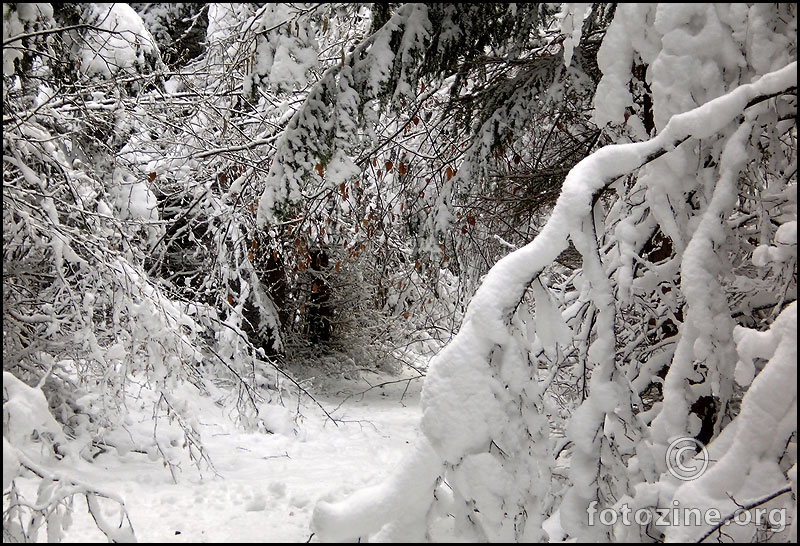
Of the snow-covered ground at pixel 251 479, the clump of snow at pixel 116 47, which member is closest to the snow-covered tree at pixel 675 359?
the snow-covered ground at pixel 251 479

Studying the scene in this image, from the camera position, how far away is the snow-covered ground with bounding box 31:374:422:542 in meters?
3.91

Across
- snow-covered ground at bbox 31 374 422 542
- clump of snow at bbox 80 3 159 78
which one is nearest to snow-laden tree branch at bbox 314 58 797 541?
snow-covered ground at bbox 31 374 422 542

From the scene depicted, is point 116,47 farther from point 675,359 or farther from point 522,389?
point 675,359

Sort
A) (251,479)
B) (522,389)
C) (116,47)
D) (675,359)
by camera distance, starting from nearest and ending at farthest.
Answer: (522,389), (675,359), (251,479), (116,47)

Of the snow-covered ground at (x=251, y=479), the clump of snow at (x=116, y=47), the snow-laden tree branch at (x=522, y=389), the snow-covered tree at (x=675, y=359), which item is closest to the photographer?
the snow-covered tree at (x=675, y=359)

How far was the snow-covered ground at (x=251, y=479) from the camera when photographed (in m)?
3.91

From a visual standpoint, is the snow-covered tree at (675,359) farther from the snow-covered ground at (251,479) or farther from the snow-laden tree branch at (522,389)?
the snow-covered ground at (251,479)

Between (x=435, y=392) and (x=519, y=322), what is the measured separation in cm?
40

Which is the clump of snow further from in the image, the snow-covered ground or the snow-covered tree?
the snow-covered tree

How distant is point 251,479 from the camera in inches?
199

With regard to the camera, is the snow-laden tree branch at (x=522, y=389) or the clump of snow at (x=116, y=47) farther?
the clump of snow at (x=116, y=47)

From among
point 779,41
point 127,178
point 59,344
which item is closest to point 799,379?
point 779,41

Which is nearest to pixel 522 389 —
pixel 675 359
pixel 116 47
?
pixel 675 359

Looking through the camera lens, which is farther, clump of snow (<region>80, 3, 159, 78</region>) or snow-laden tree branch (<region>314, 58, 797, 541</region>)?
clump of snow (<region>80, 3, 159, 78</region>)
